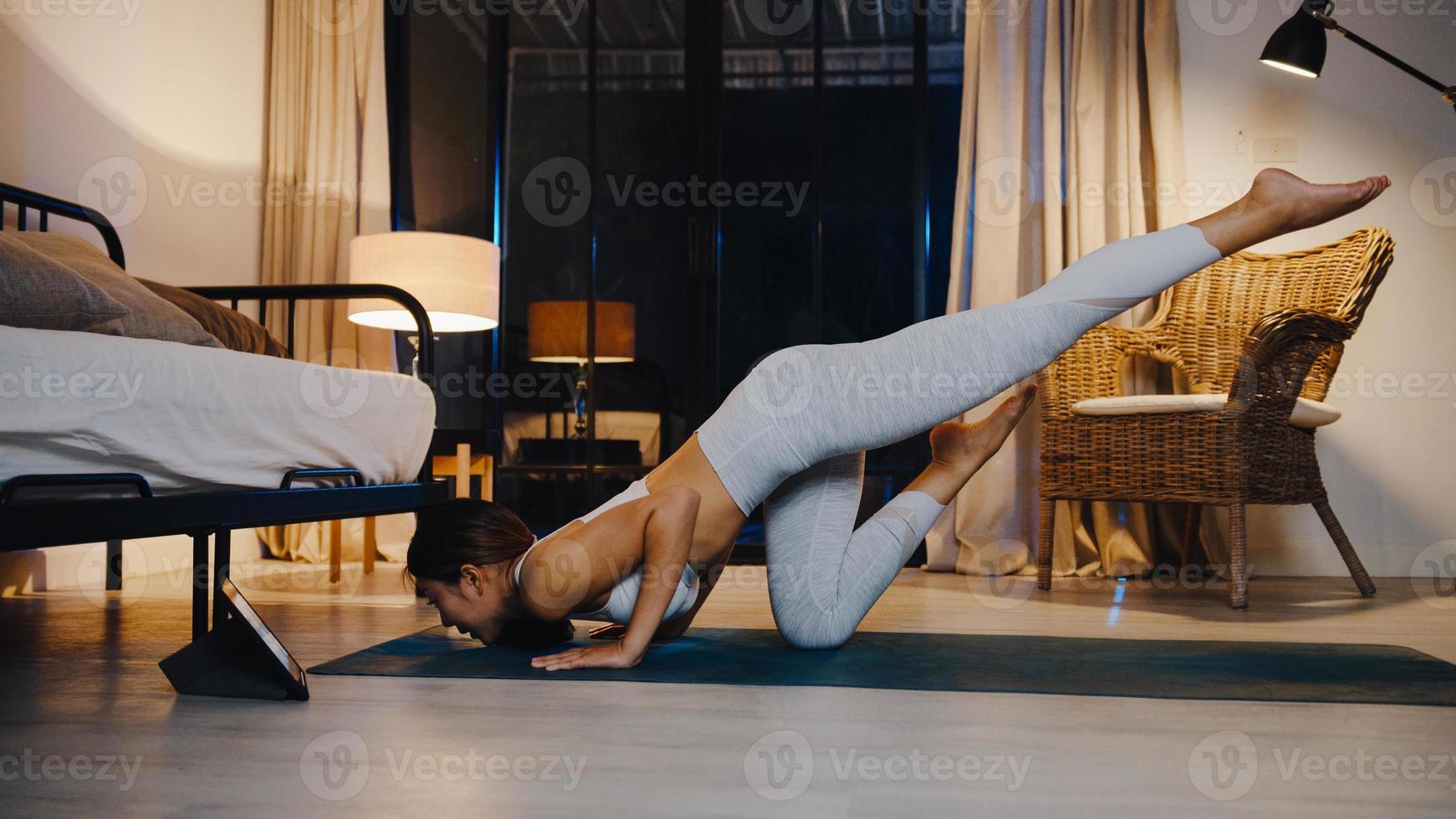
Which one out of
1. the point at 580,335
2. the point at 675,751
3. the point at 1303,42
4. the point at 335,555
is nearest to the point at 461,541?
the point at 675,751

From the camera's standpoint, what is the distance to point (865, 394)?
171cm

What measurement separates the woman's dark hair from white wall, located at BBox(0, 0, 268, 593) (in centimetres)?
174

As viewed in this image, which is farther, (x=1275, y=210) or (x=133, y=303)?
(x=133, y=303)

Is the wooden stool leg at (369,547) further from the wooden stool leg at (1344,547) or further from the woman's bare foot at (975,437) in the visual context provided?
the wooden stool leg at (1344,547)

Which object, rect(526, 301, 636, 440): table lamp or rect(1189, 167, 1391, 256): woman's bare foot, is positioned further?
rect(526, 301, 636, 440): table lamp

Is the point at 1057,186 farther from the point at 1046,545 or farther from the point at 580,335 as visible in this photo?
the point at 580,335

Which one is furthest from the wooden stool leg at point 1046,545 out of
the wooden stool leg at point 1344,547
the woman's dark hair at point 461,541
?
the woman's dark hair at point 461,541

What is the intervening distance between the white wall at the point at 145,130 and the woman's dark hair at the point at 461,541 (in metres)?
1.74

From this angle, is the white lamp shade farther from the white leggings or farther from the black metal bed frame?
the white leggings

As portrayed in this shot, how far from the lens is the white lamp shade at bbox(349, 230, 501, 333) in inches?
122

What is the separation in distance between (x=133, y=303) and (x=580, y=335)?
207 centimetres

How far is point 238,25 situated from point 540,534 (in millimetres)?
2163

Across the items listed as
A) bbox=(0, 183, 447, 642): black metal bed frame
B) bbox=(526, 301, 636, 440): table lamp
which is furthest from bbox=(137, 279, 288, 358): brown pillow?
bbox=(526, 301, 636, 440): table lamp

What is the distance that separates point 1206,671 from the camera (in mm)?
1620
